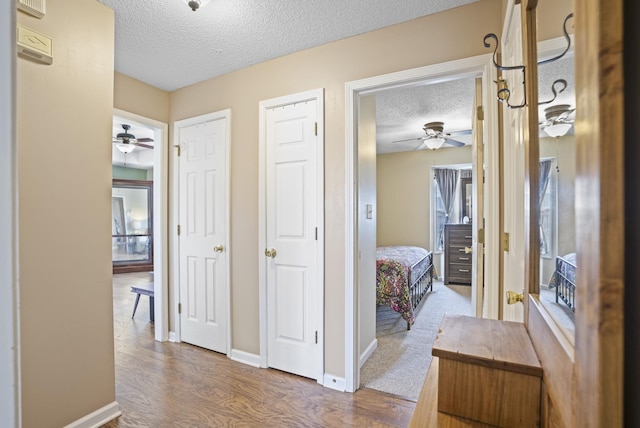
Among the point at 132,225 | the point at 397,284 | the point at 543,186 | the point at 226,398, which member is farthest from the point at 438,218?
the point at 132,225

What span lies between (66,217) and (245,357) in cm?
175

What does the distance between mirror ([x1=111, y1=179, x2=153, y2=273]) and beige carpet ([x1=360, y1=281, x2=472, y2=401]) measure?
236 inches

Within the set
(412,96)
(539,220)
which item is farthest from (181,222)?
(539,220)

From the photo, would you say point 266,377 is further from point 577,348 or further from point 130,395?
point 577,348

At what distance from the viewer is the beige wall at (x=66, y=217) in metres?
1.61

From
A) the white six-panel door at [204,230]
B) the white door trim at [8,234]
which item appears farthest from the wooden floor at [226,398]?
the white door trim at [8,234]

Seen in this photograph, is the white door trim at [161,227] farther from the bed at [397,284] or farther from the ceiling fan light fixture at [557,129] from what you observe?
the ceiling fan light fixture at [557,129]

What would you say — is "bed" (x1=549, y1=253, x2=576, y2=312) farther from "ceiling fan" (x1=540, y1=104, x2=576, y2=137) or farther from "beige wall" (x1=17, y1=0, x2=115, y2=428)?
"beige wall" (x1=17, y1=0, x2=115, y2=428)

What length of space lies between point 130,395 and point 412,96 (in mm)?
3704

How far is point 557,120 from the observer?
65 centimetres

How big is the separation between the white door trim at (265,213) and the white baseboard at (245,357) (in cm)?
7

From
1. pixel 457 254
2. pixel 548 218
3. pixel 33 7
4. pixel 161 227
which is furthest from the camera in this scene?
pixel 457 254

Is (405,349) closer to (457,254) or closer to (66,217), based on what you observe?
(66,217)

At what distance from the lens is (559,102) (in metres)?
0.63
